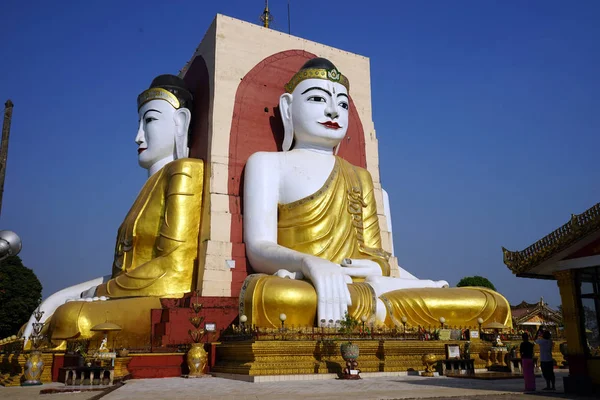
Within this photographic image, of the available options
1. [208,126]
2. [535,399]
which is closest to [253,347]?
[535,399]

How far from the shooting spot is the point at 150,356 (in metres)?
8.81

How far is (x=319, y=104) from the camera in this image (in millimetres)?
11719

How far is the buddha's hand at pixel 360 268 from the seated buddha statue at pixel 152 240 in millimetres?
2986

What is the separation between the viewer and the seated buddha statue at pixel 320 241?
893cm

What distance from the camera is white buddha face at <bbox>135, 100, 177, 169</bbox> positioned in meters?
12.6

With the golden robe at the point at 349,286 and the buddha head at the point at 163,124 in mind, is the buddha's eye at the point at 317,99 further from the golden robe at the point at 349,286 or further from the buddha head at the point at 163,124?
the buddha head at the point at 163,124

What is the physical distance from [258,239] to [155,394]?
16.2ft

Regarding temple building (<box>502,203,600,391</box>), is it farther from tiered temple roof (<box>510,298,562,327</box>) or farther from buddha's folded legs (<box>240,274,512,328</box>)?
tiered temple roof (<box>510,298,562,327</box>)

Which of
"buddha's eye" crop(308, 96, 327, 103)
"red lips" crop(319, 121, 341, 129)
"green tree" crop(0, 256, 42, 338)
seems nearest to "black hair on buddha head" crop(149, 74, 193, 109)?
"buddha's eye" crop(308, 96, 327, 103)

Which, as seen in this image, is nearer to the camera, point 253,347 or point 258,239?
point 253,347

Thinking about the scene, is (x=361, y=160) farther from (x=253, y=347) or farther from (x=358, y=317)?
(x=253, y=347)

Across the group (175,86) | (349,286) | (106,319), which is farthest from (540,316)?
(106,319)

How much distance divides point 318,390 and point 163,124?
26.2ft

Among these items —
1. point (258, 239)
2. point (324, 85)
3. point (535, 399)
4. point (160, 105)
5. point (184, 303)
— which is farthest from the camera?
point (160, 105)
